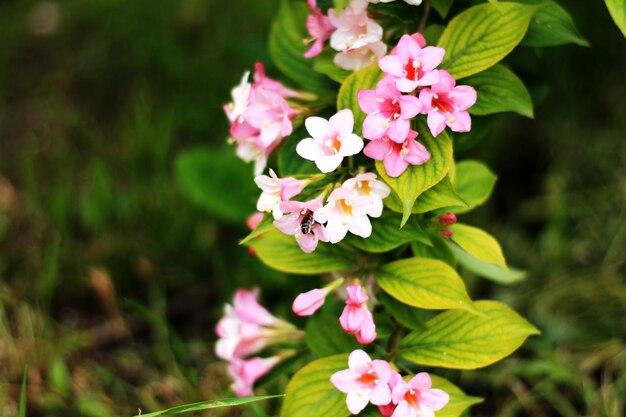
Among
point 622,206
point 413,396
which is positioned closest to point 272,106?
point 413,396

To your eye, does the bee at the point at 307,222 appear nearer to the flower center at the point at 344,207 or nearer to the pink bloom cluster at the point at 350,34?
the flower center at the point at 344,207

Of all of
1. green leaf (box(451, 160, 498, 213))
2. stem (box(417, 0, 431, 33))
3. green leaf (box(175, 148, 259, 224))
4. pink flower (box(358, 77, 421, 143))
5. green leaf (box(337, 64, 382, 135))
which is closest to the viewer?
pink flower (box(358, 77, 421, 143))

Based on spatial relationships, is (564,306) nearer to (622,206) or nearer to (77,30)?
(622,206)

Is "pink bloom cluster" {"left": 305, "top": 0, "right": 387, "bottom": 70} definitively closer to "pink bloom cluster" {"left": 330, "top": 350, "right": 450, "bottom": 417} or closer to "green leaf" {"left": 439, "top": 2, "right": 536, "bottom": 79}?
"green leaf" {"left": 439, "top": 2, "right": 536, "bottom": 79}

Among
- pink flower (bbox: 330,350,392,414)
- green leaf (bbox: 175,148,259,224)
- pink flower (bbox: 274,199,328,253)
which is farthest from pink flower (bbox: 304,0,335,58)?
green leaf (bbox: 175,148,259,224)

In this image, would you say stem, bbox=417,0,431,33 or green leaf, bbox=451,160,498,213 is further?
green leaf, bbox=451,160,498,213

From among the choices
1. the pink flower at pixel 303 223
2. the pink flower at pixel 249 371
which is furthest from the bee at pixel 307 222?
the pink flower at pixel 249 371
